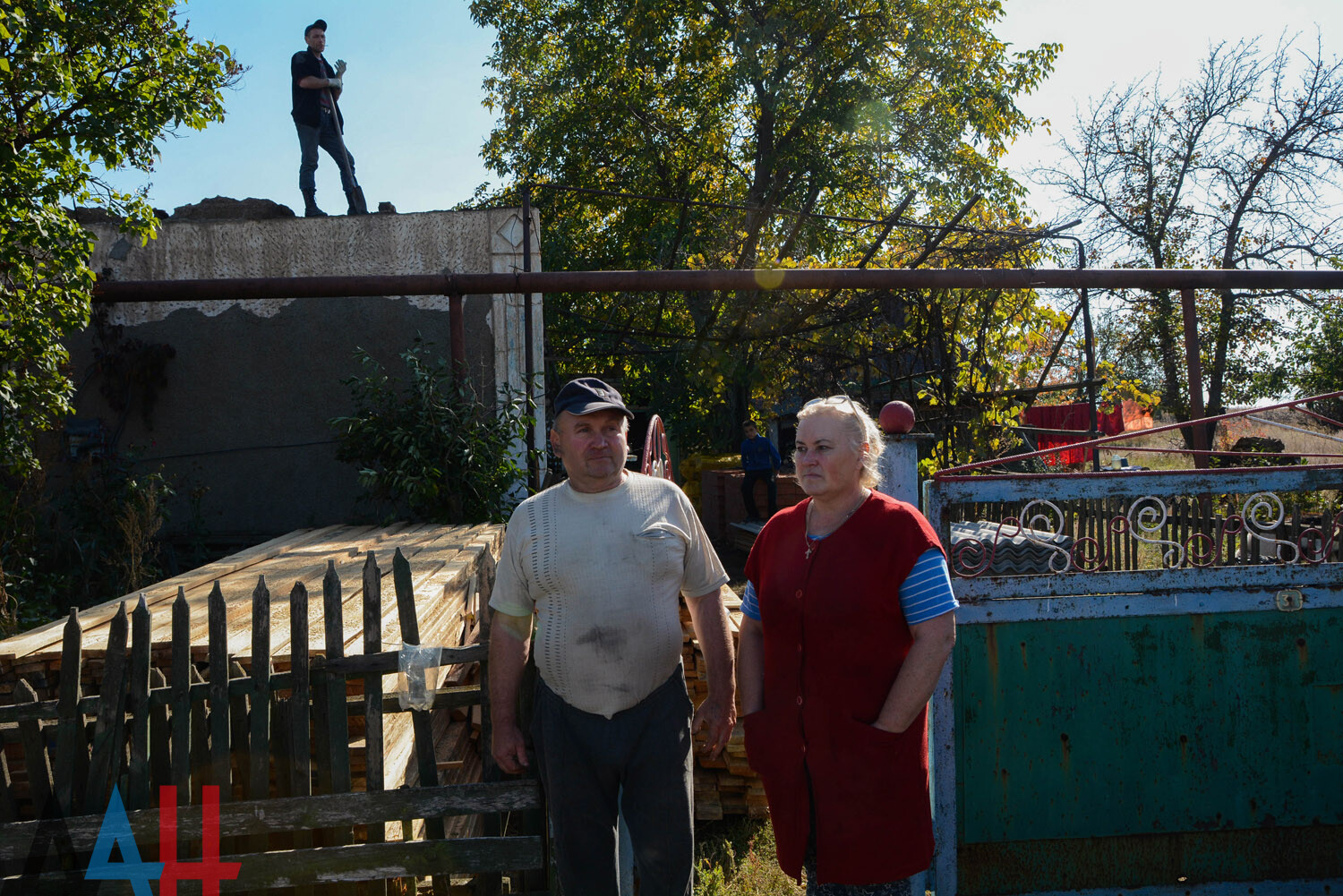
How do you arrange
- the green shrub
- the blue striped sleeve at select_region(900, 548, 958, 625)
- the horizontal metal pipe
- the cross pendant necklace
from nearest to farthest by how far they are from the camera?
1. the blue striped sleeve at select_region(900, 548, 958, 625)
2. the cross pendant necklace
3. the horizontal metal pipe
4. the green shrub

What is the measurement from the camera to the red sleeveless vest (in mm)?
2277

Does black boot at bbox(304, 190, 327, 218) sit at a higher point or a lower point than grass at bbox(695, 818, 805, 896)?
higher

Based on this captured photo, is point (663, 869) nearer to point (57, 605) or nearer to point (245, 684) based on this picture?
point (245, 684)

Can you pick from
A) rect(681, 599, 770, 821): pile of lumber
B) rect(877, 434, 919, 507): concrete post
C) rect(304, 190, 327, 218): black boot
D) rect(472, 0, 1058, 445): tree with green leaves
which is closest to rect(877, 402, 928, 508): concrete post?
rect(877, 434, 919, 507): concrete post

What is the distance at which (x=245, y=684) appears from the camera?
2.56 metres

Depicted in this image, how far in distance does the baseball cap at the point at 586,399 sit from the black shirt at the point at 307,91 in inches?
331

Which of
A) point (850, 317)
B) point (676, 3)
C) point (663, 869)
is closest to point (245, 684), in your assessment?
point (663, 869)

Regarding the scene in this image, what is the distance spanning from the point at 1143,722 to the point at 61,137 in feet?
18.5

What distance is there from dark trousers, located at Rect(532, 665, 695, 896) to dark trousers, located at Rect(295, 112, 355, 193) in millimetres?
8513

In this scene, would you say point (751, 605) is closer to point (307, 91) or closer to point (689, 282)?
point (689, 282)

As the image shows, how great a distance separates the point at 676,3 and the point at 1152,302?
1138cm

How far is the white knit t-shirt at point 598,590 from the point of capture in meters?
2.47

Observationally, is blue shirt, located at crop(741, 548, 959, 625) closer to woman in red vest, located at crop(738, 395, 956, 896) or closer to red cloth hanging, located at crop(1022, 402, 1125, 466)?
woman in red vest, located at crop(738, 395, 956, 896)

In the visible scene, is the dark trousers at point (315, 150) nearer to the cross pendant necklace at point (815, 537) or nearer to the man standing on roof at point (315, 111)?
the man standing on roof at point (315, 111)
